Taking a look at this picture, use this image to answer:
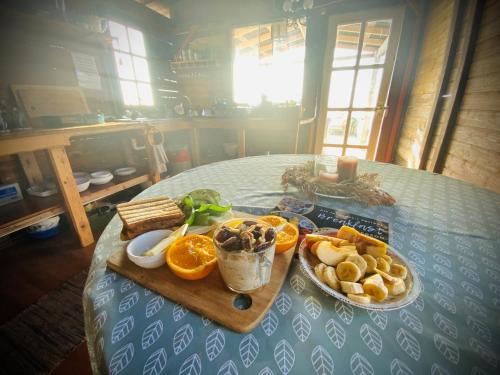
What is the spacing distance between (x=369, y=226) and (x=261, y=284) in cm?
49

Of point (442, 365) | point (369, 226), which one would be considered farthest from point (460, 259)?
point (442, 365)

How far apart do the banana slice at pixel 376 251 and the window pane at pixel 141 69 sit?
4026mm

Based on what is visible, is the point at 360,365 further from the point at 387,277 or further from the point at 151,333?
the point at 151,333

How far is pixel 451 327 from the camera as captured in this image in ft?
1.38

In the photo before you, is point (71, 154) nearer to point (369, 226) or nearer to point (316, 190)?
point (316, 190)

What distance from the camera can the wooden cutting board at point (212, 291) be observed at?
43 cm

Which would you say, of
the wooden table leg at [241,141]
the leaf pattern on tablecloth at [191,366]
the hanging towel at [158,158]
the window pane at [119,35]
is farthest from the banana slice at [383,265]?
the window pane at [119,35]

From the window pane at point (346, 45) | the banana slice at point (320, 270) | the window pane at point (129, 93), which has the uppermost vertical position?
the window pane at point (346, 45)

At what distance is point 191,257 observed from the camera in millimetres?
542

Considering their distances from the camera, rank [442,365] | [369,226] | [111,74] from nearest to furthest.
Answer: [442,365] → [369,226] → [111,74]

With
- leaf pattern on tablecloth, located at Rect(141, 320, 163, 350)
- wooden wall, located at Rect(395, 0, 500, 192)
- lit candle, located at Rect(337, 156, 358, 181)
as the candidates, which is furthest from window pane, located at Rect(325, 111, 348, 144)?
leaf pattern on tablecloth, located at Rect(141, 320, 163, 350)

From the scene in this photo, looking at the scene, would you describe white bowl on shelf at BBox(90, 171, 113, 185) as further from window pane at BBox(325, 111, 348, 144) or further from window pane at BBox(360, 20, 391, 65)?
→ window pane at BBox(360, 20, 391, 65)

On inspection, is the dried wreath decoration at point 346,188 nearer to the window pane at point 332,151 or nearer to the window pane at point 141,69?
the window pane at point 332,151

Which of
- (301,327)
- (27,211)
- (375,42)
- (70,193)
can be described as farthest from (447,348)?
(375,42)
